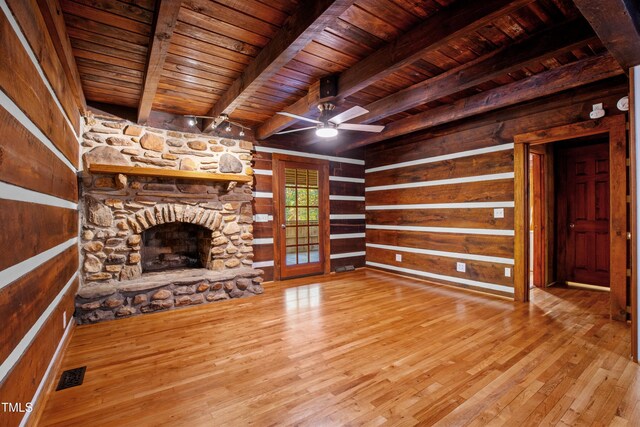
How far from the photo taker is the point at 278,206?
5012mm

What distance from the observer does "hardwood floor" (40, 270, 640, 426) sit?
1.75 meters

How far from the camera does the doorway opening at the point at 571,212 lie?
4.42 m

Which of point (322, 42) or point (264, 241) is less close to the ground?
point (322, 42)

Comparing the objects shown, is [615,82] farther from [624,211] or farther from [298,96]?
[298,96]

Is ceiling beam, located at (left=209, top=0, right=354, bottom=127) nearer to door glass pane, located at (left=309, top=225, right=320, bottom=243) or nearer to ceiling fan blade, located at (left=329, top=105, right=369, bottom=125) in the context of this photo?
ceiling fan blade, located at (left=329, top=105, right=369, bottom=125)

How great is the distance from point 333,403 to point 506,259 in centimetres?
321

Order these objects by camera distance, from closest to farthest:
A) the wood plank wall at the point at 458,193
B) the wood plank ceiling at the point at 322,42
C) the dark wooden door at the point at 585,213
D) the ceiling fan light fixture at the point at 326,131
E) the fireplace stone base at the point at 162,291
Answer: the wood plank ceiling at the point at 322,42 < the fireplace stone base at the point at 162,291 < the ceiling fan light fixture at the point at 326,131 < the wood plank wall at the point at 458,193 < the dark wooden door at the point at 585,213

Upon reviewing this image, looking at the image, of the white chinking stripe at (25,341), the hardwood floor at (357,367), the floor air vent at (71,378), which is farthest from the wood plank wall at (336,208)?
the white chinking stripe at (25,341)

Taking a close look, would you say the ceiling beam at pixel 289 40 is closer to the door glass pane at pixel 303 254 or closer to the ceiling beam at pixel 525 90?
the ceiling beam at pixel 525 90

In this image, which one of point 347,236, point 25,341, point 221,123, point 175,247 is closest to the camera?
point 25,341

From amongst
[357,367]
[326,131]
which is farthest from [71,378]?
[326,131]

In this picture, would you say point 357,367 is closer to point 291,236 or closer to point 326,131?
point 326,131

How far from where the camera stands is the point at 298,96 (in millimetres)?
3479

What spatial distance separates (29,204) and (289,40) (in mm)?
1845
